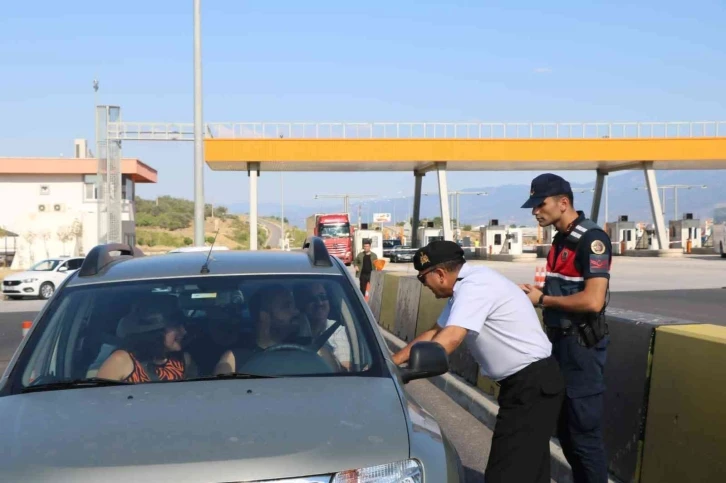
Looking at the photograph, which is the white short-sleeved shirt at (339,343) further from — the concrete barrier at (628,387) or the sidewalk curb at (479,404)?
the sidewalk curb at (479,404)

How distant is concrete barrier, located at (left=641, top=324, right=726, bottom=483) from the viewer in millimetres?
4953

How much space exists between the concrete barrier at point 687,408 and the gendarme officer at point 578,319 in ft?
1.48

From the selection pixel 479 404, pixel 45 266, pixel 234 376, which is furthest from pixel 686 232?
pixel 234 376

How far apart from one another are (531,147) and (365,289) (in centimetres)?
3094

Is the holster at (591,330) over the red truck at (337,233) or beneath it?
over

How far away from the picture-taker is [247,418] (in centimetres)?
359

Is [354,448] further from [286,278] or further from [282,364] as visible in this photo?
[286,278]

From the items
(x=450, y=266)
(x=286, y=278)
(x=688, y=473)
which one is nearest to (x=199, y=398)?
(x=286, y=278)

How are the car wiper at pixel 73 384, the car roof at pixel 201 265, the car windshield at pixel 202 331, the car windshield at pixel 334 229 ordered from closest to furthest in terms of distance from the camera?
the car wiper at pixel 73 384, the car windshield at pixel 202 331, the car roof at pixel 201 265, the car windshield at pixel 334 229

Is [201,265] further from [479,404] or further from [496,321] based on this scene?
[479,404]

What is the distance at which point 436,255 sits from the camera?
15.6 feet

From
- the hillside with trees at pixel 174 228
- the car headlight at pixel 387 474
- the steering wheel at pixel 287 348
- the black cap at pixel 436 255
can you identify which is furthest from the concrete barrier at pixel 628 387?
the hillside with trees at pixel 174 228

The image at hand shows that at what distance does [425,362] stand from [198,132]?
18.2 m

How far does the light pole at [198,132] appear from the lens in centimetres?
2166
